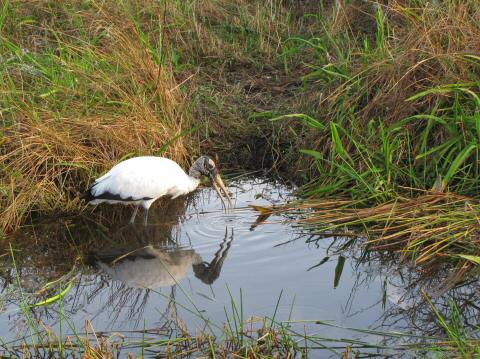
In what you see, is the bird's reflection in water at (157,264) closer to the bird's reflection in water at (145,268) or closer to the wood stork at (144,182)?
the bird's reflection in water at (145,268)

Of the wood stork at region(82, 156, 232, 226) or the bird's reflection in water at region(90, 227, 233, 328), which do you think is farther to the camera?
the wood stork at region(82, 156, 232, 226)

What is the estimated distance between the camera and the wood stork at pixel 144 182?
6.14 m

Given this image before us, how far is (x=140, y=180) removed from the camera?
20.4 ft

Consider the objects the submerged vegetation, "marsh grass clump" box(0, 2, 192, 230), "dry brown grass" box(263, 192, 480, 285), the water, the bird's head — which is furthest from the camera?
the bird's head

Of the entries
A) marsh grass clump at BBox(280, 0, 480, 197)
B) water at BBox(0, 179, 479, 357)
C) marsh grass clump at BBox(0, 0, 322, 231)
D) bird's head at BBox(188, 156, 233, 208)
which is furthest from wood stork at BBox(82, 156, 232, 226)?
marsh grass clump at BBox(280, 0, 480, 197)

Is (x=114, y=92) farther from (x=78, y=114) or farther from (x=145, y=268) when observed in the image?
(x=145, y=268)

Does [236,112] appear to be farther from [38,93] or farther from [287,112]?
[38,93]

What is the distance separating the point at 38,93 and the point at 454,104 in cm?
319

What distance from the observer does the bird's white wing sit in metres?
6.13

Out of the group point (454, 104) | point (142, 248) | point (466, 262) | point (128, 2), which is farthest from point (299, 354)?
point (128, 2)

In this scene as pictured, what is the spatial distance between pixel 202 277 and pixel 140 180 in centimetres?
108

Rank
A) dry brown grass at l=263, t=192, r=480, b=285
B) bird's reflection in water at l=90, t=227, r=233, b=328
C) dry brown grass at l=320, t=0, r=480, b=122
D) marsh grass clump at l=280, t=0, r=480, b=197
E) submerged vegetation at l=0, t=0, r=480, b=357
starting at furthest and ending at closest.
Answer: dry brown grass at l=320, t=0, r=480, b=122 < marsh grass clump at l=280, t=0, r=480, b=197 < submerged vegetation at l=0, t=0, r=480, b=357 < dry brown grass at l=263, t=192, r=480, b=285 < bird's reflection in water at l=90, t=227, r=233, b=328

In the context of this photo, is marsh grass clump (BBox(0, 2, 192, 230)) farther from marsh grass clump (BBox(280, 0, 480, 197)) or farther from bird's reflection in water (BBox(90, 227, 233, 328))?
marsh grass clump (BBox(280, 0, 480, 197))

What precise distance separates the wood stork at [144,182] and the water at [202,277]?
227 millimetres
